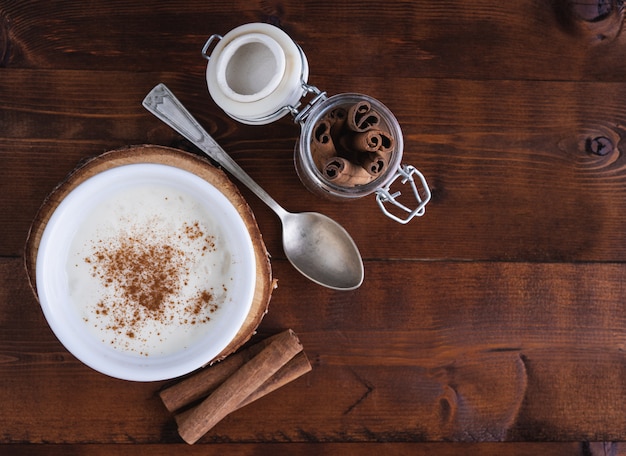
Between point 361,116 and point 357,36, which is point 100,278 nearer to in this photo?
point 361,116

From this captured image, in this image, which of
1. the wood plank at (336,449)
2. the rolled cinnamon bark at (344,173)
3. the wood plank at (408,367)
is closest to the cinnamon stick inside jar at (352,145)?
the rolled cinnamon bark at (344,173)

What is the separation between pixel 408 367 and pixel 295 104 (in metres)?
0.61

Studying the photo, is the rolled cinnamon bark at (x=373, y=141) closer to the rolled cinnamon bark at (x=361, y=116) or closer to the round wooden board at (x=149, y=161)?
the rolled cinnamon bark at (x=361, y=116)

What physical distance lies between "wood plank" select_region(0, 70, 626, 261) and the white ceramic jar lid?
149 mm

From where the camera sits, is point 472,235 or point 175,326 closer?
point 175,326

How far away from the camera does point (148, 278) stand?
1082 mm

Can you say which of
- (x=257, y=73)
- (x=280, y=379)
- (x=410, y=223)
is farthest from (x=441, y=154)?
(x=280, y=379)

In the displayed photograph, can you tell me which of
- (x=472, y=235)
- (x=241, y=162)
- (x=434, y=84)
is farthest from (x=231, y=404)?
(x=434, y=84)

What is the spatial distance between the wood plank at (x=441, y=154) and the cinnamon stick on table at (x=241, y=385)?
0.20 m

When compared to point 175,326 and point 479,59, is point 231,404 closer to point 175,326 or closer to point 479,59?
point 175,326

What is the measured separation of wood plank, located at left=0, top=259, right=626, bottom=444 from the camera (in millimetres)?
1254

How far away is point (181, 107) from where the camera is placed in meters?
1.23

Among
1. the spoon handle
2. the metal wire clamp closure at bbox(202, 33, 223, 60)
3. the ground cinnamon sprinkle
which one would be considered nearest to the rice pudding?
the ground cinnamon sprinkle

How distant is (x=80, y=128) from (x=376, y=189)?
2.10ft
